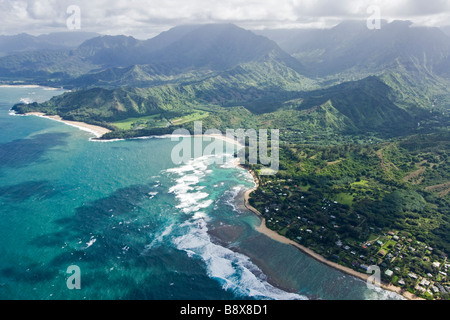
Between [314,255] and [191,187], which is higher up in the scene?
[191,187]

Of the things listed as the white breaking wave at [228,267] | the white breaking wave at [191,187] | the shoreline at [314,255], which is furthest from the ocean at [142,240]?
the shoreline at [314,255]

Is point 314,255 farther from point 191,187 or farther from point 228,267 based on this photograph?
point 191,187

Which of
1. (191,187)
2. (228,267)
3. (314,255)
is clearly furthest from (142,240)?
(314,255)

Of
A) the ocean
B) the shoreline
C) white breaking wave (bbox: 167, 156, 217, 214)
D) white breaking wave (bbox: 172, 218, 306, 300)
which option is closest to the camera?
white breaking wave (bbox: 172, 218, 306, 300)

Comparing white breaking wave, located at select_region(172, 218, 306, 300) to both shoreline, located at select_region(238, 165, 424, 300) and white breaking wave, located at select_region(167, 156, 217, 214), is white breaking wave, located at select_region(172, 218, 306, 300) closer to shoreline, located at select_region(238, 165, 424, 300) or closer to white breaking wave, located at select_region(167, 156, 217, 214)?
white breaking wave, located at select_region(167, 156, 217, 214)

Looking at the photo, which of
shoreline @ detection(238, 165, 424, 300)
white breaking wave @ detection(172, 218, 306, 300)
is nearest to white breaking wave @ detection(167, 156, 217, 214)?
white breaking wave @ detection(172, 218, 306, 300)

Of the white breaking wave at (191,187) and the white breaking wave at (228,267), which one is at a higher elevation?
the white breaking wave at (191,187)

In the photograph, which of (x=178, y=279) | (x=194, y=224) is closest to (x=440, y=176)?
(x=194, y=224)

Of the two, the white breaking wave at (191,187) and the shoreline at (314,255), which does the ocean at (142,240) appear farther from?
the shoreline at (314,255)

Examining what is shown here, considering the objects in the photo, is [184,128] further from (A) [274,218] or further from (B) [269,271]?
(B) [269,271]
